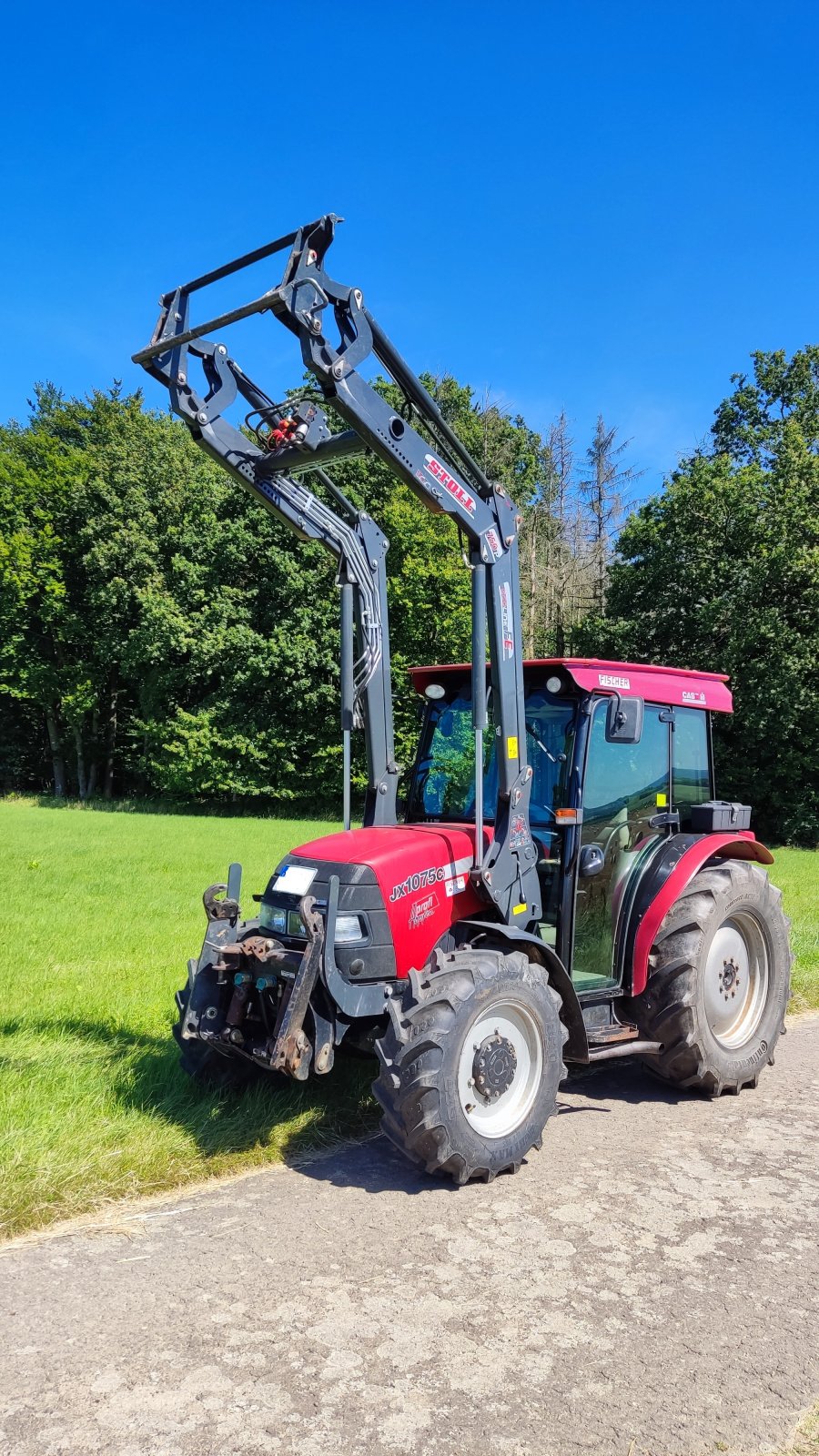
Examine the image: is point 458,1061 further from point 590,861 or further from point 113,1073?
point 113,1073

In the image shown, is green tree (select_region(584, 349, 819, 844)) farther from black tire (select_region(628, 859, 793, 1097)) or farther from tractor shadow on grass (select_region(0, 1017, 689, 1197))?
tractor shadow on grass (select_region(0, 1017, 689, 1197))

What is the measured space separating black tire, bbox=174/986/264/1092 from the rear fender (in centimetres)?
137

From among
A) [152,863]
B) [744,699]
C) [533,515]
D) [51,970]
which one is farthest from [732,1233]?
[533,515]

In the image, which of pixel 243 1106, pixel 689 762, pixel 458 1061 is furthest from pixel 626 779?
pixel 243 1106

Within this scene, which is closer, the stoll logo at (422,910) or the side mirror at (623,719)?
the stoll logo at (422,910)

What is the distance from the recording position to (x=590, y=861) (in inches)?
212

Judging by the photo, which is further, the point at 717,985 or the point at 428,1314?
the point at 717,985

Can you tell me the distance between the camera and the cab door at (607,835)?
213 inches

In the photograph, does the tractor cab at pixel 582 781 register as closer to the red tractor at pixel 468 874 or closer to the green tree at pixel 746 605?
the red tractor at pixel 468 874

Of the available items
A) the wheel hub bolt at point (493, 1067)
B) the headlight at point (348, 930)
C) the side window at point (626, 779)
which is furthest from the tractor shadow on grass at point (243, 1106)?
the side window at point (626, 779)

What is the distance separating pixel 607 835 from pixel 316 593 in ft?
88.9

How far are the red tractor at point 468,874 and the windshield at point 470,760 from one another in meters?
0.02

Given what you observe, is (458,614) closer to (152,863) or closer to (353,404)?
(152,863)

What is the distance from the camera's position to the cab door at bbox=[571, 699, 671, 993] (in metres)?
5.40
